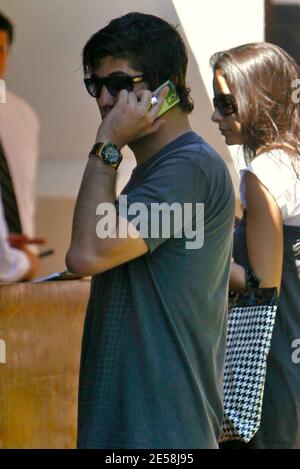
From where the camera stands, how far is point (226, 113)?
11.8 ft

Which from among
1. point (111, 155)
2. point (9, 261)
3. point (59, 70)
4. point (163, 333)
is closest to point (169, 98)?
point (111, 155)

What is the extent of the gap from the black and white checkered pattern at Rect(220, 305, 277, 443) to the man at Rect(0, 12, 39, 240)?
3.68 feet

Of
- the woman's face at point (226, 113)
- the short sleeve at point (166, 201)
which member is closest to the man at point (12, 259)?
the woman's face at point (226, 113)

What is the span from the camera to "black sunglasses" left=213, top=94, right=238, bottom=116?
357cm

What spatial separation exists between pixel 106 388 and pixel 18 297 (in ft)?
4.52

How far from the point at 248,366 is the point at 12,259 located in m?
1.16

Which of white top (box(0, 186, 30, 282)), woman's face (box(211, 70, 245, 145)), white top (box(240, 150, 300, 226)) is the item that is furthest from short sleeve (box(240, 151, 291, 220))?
white top (box(0, 186, 30, 282))

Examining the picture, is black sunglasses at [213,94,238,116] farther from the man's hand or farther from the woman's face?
the man's hand

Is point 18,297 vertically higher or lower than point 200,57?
lower

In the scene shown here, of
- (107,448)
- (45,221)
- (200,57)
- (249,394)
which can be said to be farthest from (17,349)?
(200,57)

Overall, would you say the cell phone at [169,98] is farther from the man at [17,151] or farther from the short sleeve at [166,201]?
the man at [17,151]

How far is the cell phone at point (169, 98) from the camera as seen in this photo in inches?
112
